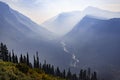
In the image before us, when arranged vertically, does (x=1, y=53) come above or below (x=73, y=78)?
above

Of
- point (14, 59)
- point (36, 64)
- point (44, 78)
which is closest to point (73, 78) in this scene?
point (36, 64)

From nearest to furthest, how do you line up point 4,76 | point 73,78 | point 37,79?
1. point 4,76
2. point 37,79
3. point 73,78

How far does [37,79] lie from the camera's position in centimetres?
4738

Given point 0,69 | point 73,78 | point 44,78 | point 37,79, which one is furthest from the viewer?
point 73,78

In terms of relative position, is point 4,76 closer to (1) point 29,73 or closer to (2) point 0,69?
(2) point 0,69

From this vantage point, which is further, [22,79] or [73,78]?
[73,78]

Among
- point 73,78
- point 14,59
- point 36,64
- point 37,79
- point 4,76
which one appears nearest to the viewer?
point 4,76

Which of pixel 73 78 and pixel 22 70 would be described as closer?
pixel 22 70

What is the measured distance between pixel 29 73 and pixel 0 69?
314 inches

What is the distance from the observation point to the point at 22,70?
165 feet

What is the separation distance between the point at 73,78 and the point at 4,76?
14759 cm

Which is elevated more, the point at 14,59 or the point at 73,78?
the point at 14,59

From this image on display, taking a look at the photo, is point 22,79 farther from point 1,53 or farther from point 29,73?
point 1,53

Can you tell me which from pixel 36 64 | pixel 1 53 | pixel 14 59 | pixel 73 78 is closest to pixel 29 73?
pixel 1 53
